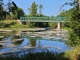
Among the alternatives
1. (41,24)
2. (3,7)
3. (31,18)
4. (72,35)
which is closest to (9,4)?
(3,7)

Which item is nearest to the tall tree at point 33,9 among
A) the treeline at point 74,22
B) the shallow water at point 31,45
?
the shallow water at point 31,45

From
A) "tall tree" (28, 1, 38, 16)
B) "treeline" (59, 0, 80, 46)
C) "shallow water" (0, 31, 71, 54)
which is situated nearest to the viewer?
"treeline" (59, 0, 80, 46)

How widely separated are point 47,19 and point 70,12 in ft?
282

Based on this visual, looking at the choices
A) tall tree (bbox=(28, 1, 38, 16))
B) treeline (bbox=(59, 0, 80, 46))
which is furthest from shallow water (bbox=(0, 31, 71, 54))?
tall tree (bbox=(28, 1, 38, 16))

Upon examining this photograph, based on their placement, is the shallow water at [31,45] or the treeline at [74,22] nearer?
the treeline at [74,22]

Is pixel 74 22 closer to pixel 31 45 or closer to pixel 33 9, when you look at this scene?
pixel 31 45

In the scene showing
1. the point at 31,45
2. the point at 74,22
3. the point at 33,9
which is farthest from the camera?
the point at 33,9

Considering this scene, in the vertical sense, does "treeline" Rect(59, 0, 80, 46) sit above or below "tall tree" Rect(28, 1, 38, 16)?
below

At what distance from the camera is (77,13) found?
41.4 ft

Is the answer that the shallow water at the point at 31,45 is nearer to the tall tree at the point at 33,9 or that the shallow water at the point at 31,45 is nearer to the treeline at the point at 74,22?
the treeline at the point at 74,22

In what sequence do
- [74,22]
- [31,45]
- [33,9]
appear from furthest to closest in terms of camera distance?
1. [33,9]
2. [31,45]
3. [74,22]

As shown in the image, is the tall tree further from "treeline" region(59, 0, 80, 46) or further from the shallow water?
"treeline" region(59, 0, 80, 46)

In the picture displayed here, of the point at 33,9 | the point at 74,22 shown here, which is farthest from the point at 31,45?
the point at 33,9

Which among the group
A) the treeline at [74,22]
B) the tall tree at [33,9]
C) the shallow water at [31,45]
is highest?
the tall tree at [33,9]
